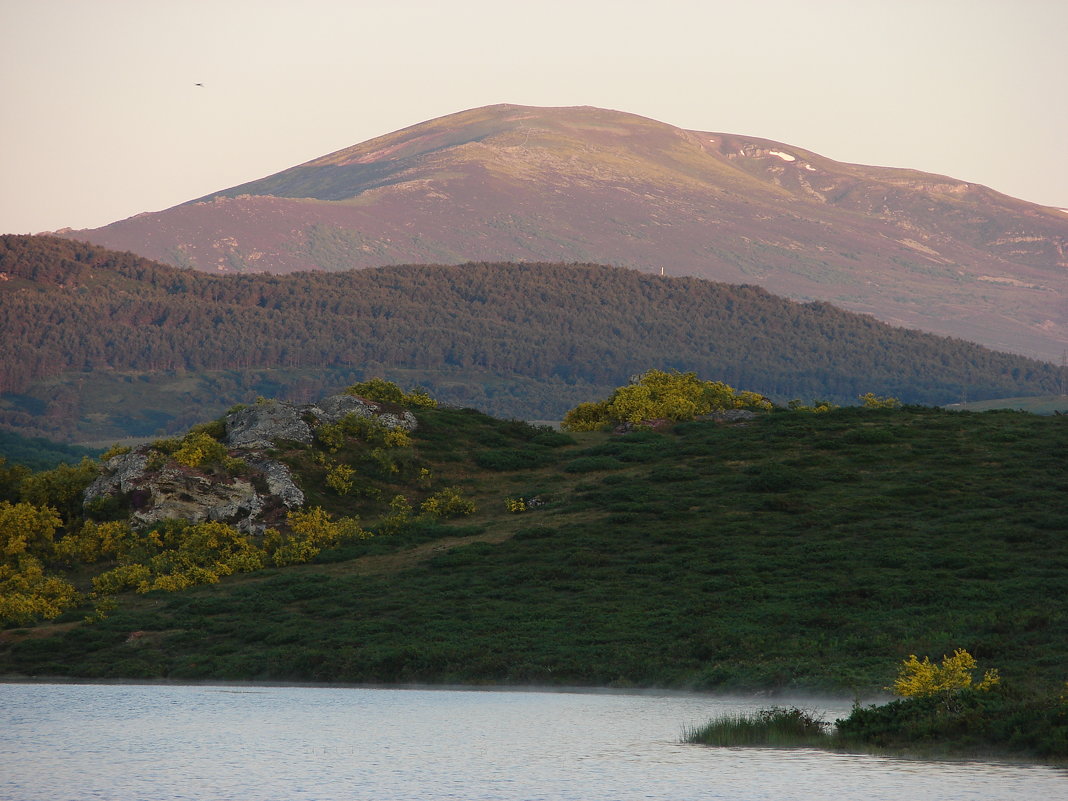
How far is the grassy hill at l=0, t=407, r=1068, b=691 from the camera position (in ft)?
103

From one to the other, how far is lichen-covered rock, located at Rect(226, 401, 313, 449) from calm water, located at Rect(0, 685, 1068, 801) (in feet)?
75.7

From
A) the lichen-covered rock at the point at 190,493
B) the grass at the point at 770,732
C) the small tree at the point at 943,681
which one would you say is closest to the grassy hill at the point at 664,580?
the lichen-covered rock at the point at 190,493

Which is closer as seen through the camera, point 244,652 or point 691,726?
point 691,726

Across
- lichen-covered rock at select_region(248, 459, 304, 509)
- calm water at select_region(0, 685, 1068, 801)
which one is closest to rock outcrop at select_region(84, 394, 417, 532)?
lichen-covered rock at select_region(248, 459, 304, 509)

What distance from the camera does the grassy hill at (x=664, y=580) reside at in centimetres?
3136

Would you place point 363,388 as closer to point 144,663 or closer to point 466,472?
point 466,472

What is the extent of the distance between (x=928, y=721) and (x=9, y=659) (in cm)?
2595

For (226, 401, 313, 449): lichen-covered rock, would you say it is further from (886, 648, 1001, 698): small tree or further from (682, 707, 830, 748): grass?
(886, 648, 1001, 698): small tree

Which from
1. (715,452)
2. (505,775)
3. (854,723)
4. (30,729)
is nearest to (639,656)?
(854,723)

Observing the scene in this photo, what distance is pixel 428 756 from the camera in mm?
21797

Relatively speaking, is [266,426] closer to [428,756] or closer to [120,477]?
[120,477]

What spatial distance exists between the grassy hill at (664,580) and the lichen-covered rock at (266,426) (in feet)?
5.09

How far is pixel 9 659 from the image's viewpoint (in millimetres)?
35875

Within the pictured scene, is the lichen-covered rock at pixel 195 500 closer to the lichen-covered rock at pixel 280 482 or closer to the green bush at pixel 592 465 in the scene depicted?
the lichen-covered rock at pixel 280 482
